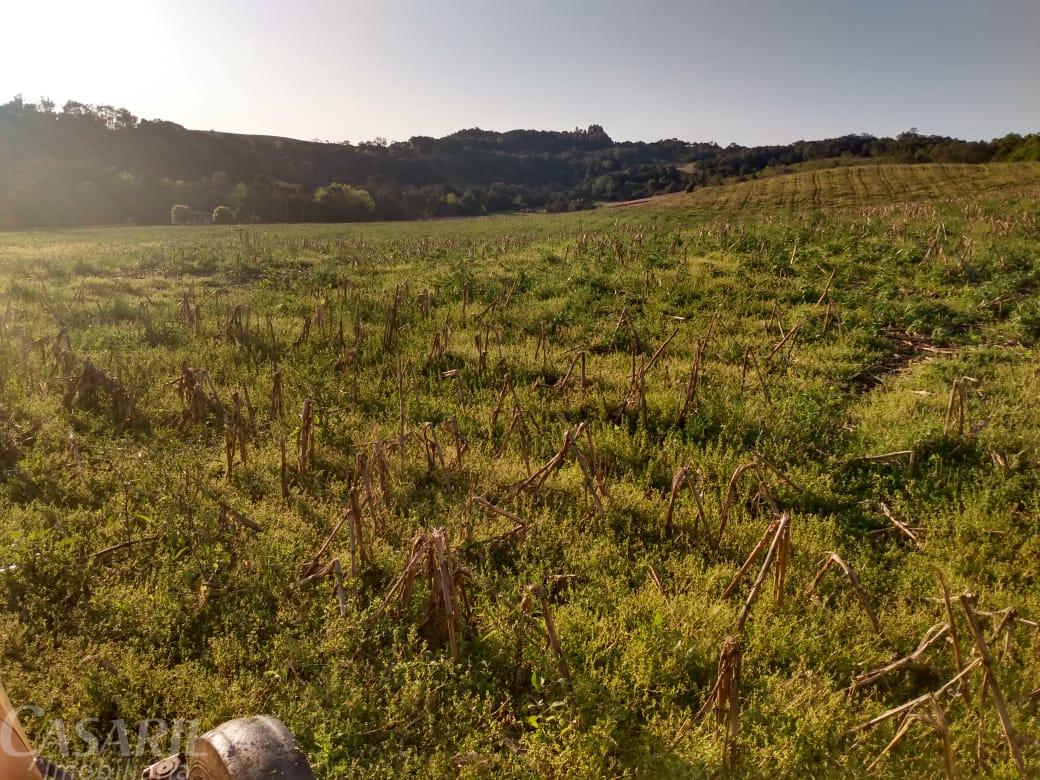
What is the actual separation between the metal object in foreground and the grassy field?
115 centimetres

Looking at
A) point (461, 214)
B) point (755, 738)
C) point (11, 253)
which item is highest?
point (461, 214)

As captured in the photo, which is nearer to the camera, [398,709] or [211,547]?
[398,709]

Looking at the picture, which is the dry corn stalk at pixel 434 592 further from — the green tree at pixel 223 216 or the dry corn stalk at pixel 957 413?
the green tree at pixel 223 216

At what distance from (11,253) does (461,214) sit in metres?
78.5

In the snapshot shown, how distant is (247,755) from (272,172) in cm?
12166

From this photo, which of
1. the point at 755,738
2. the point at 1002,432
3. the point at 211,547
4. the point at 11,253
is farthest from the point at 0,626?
the point at 11,253

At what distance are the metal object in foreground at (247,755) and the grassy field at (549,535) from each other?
3.79 feet

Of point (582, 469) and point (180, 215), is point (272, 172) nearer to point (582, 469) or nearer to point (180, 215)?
point (180, 215)

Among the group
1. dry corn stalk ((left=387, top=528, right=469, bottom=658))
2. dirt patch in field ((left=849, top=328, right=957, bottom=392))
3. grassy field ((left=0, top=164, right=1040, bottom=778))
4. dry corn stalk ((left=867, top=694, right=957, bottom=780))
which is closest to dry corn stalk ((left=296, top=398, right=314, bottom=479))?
grassy field ((left=0, top=164, right=1040, bottom=778))

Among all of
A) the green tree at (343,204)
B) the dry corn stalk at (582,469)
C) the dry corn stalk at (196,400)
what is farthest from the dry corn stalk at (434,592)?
the green tree at (343,204)

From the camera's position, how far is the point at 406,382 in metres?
8.26

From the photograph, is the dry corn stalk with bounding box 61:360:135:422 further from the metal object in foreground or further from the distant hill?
the distant hill

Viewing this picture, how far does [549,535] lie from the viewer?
4992 millimetres

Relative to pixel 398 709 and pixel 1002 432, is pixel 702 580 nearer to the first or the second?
pixel 398 709
